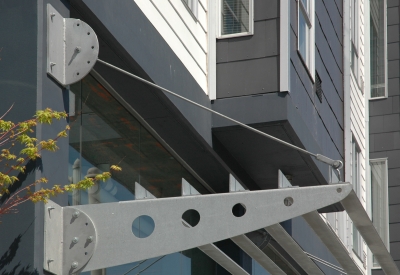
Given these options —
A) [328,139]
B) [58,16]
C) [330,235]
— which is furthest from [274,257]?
[58,16]

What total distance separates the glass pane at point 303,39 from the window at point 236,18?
3.29 feet

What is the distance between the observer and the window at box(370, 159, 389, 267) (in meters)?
23.7

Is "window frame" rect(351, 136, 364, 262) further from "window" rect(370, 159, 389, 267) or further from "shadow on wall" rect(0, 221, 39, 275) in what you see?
"shadow on wall" rect(0, 221, 39, 275)

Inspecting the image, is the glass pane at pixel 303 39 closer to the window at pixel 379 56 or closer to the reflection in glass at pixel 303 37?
the reflection in glass at pixel 303 37

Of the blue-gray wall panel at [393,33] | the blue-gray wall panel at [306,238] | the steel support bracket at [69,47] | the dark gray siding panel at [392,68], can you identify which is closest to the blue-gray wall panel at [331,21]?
the blue-gray wall panel at [306,238]

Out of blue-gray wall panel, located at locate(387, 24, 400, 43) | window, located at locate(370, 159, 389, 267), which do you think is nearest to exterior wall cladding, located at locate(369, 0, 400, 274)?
blue-gray wall panel, located at locate(387, 24, 400, 43)

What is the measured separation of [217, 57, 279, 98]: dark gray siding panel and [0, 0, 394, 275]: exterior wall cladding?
1 cm

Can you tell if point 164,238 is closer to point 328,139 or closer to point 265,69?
point 265,69

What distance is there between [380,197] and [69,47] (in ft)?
60.0

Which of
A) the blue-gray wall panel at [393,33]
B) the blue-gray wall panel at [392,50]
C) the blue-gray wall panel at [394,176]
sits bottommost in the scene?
the blue-gray wall panel at [394,176]

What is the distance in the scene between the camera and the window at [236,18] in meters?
10.0

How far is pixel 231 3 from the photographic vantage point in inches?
403

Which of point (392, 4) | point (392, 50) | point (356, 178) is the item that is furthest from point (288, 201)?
point (392, 4)

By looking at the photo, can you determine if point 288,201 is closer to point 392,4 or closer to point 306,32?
point 306,32
